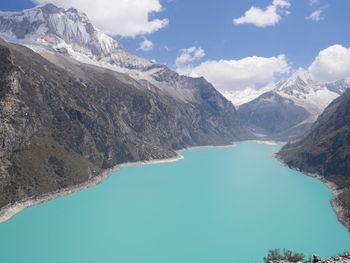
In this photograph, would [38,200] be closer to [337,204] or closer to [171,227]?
[171,227]

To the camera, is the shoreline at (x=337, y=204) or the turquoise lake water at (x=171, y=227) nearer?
the turquoise lake water at (x=171, y=227)

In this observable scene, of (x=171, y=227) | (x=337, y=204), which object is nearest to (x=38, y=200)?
(x=171, y=227)

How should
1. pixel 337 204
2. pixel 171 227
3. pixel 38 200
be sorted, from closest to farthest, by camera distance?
pixel 171 227 → pixel 38 200 → pixel 337 204

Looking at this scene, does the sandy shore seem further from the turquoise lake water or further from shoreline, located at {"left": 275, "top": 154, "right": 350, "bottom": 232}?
shoreline, located at {"left": 275, "top": 154, "right": 350, "bottom": 232}

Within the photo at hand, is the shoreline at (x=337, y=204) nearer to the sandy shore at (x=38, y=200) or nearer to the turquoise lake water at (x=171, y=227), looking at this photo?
the turquoise lake water at (x=171, y=227)

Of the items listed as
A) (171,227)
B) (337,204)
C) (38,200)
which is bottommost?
(171,227)

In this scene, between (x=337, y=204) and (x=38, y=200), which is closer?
(x=38, y=200)

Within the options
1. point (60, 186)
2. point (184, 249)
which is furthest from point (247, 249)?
point (60, 186)

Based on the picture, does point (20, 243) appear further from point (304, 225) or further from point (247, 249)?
point (304, 225)

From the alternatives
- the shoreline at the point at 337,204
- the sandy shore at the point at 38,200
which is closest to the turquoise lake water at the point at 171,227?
the shoreline at the point at 337,204
